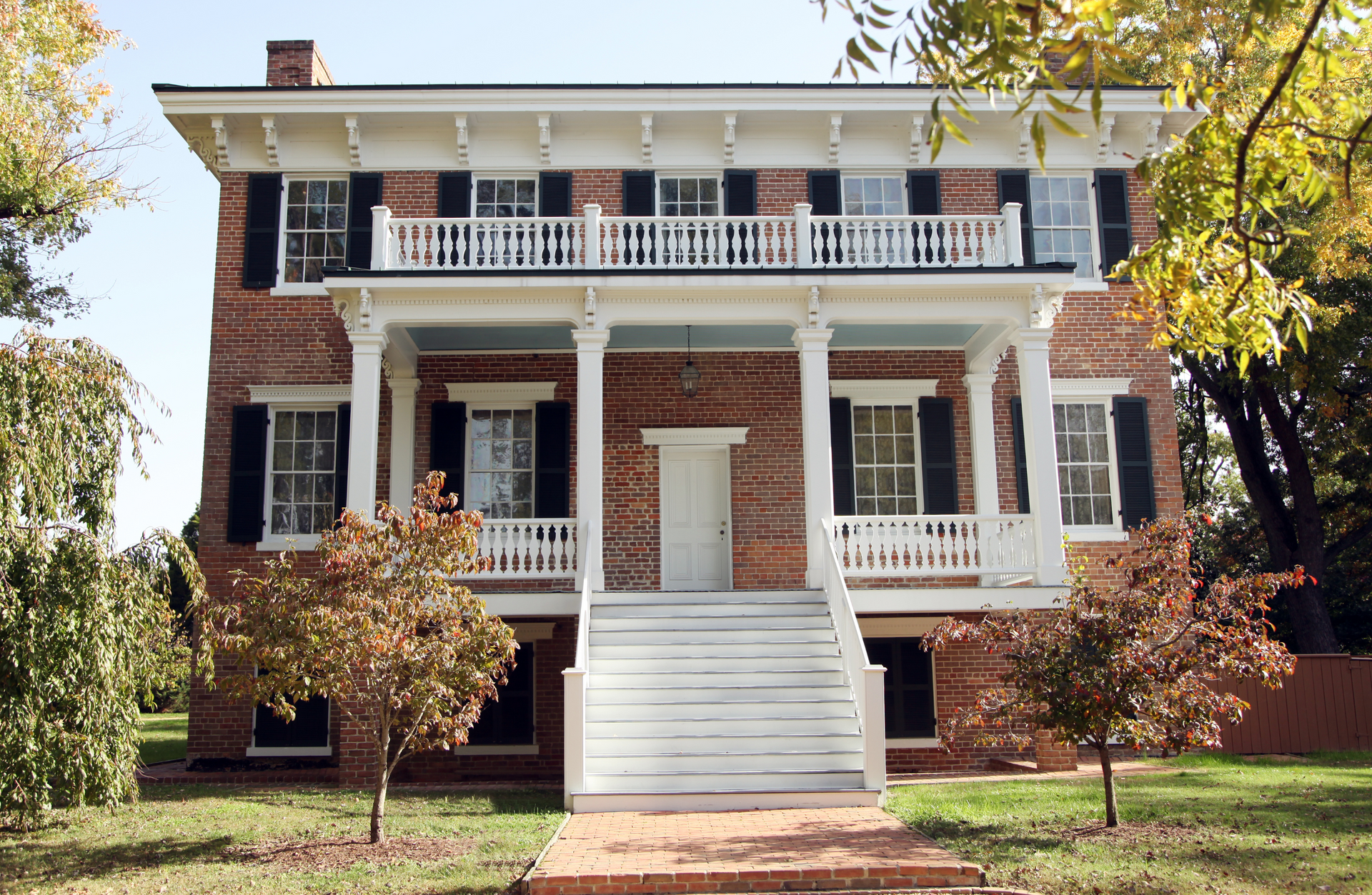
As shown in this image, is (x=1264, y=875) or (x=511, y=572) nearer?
(x=1264, y=875)

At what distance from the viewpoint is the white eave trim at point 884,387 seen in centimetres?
1537

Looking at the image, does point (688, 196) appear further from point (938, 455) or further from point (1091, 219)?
point (1091, 219)

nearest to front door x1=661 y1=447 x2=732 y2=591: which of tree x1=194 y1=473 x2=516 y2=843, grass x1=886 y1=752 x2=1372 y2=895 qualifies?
grass x1=886 y1=752 x2=1372 y2=895

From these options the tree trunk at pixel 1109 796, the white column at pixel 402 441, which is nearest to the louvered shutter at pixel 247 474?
the white column at pixel 402 441

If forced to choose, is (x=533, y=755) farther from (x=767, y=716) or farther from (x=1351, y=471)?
(x=1351, y=471)

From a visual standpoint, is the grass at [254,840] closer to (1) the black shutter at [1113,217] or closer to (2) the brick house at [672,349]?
(2) the brick house at [672,349]

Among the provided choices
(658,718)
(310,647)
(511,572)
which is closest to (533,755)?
(511,572)

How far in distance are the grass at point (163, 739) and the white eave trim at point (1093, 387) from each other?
12155 millimetres

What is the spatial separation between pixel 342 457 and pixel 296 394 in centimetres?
112

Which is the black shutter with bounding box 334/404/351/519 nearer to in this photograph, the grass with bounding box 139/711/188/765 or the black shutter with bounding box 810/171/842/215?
the grass with bounding box 139/711/188/765

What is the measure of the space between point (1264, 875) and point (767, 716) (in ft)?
15.5

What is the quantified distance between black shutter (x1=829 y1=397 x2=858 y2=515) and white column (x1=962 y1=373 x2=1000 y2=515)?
1695mm

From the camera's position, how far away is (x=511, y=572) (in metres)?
12.9

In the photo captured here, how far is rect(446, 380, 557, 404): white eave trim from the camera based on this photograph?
15.2 metres
